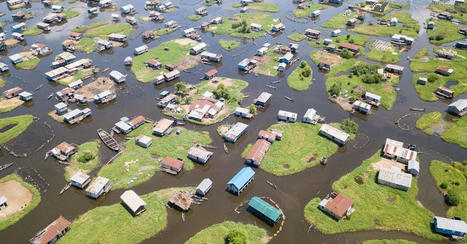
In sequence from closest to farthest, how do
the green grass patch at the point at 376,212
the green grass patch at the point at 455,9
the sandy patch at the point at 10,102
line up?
1. the green grass patch at the point at 376,212
2. the sandy patch at the point at 10,102
3. the green grass patch at the point at 455,9

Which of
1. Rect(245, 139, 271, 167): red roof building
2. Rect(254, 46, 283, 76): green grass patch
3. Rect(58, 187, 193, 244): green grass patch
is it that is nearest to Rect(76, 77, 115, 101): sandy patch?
Answer: Rect(58, 187, 193, 244): green grass patch

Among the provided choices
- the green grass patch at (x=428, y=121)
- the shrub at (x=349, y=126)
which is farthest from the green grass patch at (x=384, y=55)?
the shrub at (x=349, y=126)

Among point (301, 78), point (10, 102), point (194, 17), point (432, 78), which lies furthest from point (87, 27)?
point (432, 78)

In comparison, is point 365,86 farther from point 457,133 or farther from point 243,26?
point 243,26

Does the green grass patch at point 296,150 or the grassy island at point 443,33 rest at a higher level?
the grassy island at point 443,33

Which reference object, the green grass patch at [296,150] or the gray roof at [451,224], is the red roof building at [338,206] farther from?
the gray roof at [451,224]

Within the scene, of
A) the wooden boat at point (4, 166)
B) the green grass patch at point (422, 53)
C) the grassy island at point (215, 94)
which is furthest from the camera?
the green grass patch at point (422, 53)

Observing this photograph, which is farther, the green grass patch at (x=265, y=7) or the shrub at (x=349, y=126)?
the green grass patch at (x=265, y=7)
